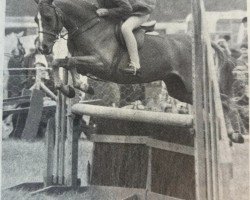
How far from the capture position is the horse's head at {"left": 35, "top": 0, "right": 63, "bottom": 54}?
186cm

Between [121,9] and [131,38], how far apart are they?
111mm

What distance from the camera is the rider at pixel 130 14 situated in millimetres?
1829

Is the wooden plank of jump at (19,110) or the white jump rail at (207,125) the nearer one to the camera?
the white jump rail at (207,125)

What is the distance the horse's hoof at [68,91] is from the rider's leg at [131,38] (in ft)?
0.79

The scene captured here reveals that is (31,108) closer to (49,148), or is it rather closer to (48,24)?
(49,148)

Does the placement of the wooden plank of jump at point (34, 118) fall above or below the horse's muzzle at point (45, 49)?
below

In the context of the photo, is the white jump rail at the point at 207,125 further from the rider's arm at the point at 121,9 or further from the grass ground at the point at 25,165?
the grass ground at the point at 25,165

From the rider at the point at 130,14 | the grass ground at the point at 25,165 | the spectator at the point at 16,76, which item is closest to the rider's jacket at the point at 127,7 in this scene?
the rider at the point at 130,14

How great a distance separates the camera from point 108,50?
6.09 feet

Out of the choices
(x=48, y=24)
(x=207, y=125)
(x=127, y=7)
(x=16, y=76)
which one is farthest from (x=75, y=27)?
(x=207, y=125)

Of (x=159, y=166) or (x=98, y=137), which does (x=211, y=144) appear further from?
(x=98, y=137)

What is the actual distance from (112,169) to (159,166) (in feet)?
0.56

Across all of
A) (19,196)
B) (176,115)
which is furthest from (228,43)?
(19,196)

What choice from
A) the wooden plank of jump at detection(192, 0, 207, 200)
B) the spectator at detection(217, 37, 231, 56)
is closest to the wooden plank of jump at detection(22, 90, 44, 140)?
the wooden plank of jump at detection(192, 0, 207, 200)
